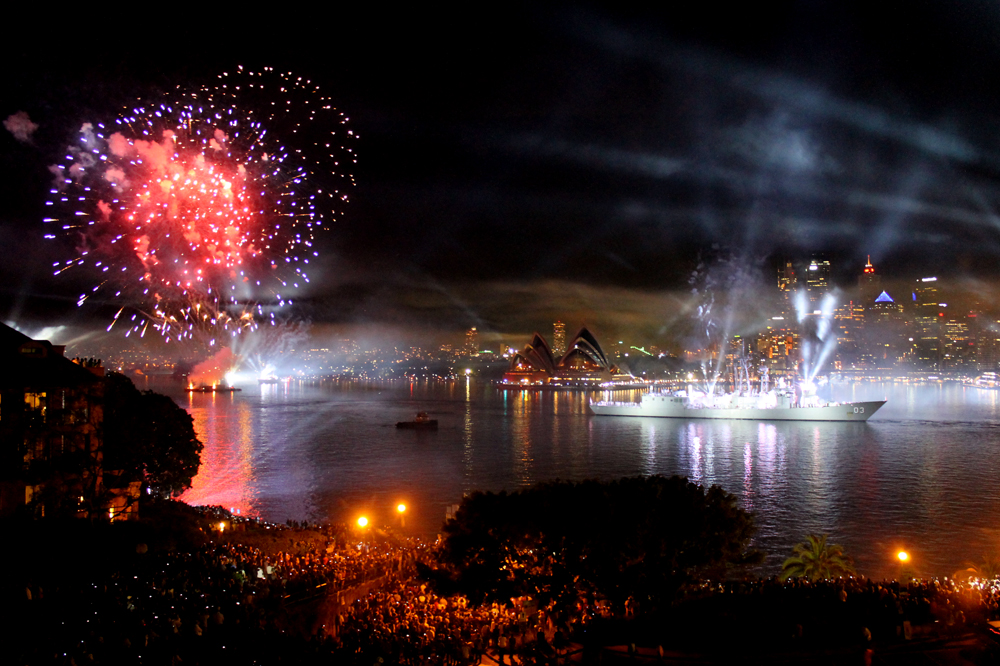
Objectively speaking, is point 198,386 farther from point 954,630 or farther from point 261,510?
point 954,630

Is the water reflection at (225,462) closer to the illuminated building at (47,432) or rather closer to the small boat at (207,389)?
the illuminated building at (47,432)

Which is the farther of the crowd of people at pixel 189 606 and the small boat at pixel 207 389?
the small boat at pixel 207 389

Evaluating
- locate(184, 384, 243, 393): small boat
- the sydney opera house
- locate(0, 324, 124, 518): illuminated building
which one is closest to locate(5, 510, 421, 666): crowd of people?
locate(0, 324, 124, 518): illuminated building

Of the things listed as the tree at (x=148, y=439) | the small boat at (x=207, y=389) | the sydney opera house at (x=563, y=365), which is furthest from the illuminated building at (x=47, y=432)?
the sydney opera house at (x=563, y=365)

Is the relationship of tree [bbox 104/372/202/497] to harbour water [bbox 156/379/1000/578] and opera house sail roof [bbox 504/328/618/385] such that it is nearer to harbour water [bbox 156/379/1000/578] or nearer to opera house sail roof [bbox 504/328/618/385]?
harbour water [bbox 156/379/1000/578]

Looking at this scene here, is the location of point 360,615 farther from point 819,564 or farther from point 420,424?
point 420,424
